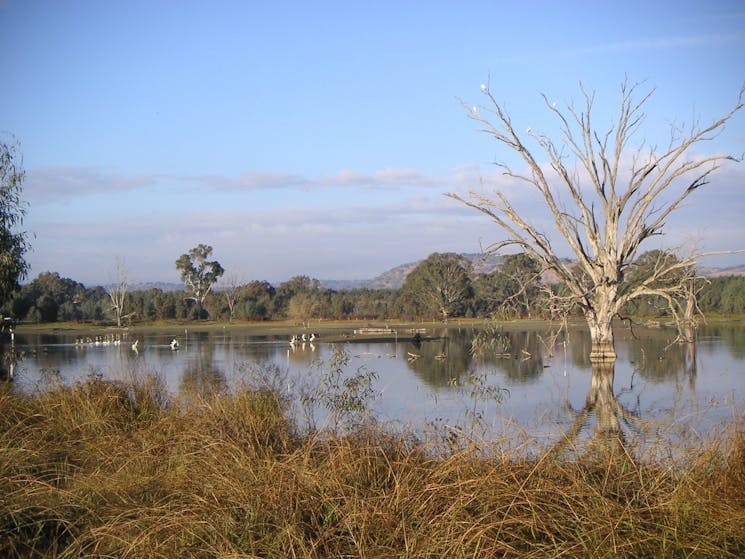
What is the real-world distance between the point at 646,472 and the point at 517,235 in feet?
49.6

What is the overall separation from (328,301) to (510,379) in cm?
4953

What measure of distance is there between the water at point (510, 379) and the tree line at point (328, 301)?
19297 mm

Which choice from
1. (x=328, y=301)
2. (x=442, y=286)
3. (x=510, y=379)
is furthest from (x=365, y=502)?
(x=328, y=301)

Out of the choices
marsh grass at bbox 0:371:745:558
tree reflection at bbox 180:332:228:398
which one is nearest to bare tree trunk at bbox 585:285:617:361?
tree reflection at bbox 180:332:228:398

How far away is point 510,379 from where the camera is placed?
16281mm

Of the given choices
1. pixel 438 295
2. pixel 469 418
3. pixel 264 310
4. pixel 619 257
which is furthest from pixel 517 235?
pixel 264 310

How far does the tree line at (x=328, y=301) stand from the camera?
5000 cm

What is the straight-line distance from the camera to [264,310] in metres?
64.9

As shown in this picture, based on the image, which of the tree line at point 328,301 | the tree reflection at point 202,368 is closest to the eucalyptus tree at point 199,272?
the tree line at point 328,301

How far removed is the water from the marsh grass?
83 cm

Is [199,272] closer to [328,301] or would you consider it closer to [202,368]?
[328,301]

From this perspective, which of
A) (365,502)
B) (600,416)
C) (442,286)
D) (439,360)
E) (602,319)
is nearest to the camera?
(365,502)

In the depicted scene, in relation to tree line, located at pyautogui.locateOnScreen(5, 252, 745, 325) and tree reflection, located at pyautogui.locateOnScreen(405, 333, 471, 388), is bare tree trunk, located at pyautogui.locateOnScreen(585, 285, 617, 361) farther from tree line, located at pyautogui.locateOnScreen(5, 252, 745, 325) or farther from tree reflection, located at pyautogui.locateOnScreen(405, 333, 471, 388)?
tree line, located at pyautogui.locateOnScreen(5, 252, 745, 325)

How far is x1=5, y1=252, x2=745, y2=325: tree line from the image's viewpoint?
50.0m
